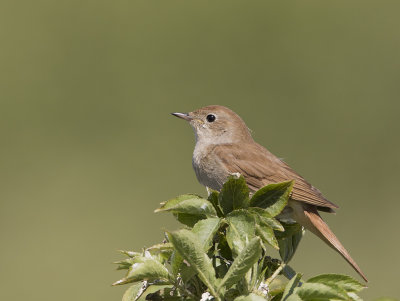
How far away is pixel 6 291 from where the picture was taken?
6910 mm

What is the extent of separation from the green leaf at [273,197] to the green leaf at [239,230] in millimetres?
73

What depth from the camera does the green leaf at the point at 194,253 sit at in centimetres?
178

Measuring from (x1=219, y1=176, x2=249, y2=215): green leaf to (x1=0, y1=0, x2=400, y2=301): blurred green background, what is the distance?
4.26 metres

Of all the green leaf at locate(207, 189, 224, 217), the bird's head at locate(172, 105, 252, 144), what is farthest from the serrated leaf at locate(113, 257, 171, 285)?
the bird's head at locate(172, 105, 252, 144)

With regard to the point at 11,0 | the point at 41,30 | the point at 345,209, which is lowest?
the point at 345,209

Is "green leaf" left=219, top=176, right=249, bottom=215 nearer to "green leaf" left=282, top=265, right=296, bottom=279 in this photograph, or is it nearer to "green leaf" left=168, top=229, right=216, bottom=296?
"green leaf" left=168, top=229, right=216, bottom=296

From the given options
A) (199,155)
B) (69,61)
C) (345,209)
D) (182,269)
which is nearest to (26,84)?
(69,61)

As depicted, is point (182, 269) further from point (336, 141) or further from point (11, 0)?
point (11, 0)

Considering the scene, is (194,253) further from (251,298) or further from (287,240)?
(287,240)

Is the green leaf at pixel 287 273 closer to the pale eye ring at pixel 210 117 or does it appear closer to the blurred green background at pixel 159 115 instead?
the pale eye ring at pixel 210 117

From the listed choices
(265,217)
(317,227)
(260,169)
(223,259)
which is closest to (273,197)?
(265,217)

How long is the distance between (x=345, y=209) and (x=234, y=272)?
5.88 metres

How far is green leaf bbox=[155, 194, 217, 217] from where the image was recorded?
201 centimetres

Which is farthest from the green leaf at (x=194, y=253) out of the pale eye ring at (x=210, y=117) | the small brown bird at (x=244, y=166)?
the pale eye ring at (x=210, y=117)
